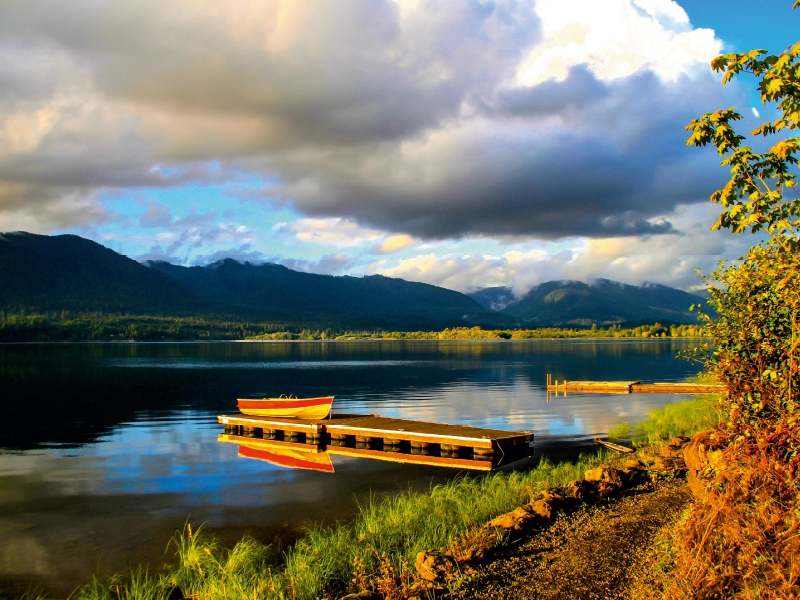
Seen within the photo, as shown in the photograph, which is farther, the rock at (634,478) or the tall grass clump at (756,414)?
the rock at (634,478)

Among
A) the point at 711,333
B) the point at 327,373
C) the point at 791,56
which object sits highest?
the point at 791,56

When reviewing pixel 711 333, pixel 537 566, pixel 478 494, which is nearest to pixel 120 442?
pixel 478 494

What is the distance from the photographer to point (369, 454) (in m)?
26.4

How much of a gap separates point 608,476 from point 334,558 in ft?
23.9

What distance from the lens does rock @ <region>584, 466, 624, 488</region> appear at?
47.7 ft

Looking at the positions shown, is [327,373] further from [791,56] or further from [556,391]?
[791,56]

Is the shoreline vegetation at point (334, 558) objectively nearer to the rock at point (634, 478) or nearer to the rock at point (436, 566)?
the rock at point (436, 566)

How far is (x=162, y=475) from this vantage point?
2253 cm

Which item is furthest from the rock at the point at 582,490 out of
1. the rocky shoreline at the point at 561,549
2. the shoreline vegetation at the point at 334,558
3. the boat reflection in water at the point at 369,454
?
the boat reflection in water at the point at 369,454

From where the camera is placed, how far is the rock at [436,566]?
933 cm

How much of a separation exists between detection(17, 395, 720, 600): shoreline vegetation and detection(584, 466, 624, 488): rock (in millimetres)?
1397

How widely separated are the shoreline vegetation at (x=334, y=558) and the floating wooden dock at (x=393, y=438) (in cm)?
696

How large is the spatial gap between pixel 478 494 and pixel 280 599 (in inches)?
317

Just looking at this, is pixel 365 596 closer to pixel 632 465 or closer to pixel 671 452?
pixel 632 465
